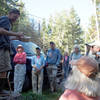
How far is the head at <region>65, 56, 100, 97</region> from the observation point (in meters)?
1.48

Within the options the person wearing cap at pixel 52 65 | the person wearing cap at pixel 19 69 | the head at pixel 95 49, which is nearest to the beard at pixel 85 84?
the head at pixel 95 49

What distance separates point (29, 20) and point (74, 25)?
88.3 ft

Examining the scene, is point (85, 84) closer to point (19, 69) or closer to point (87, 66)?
point (87, 66)

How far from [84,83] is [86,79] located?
4cm

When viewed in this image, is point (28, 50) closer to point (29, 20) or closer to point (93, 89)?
point (93, 89)

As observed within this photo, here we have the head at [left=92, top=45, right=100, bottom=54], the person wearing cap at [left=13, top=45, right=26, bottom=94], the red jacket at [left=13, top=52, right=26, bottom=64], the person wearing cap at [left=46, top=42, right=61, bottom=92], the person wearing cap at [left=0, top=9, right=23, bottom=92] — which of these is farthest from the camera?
the person wearing cap at [left=46, top=42, right=61, bottom=92]

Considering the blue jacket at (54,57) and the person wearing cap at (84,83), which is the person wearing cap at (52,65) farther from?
the person wearing cap at (84,83)

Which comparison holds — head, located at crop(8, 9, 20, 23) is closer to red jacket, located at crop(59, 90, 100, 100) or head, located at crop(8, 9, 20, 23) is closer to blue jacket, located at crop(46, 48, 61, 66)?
red jacket, located at crop(59, 90, 100, 100)

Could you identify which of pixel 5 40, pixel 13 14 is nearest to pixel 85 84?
pixel 5 40

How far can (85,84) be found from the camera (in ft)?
4.94

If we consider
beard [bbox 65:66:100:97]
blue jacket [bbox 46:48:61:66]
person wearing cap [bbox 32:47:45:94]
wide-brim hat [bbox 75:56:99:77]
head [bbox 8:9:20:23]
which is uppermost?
head [bbox 8:9:20:23]

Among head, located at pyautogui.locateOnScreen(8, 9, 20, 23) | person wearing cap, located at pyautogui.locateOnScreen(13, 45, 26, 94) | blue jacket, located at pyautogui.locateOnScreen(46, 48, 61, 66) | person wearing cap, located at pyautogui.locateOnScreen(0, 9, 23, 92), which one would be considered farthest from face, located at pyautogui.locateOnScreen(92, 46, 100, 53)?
blue jacket, located at pyautogui.locateOnScreen(46, 48, 61, 66)

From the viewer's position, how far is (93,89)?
148cm

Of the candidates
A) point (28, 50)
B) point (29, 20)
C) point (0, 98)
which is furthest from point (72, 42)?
point (0, 98)
